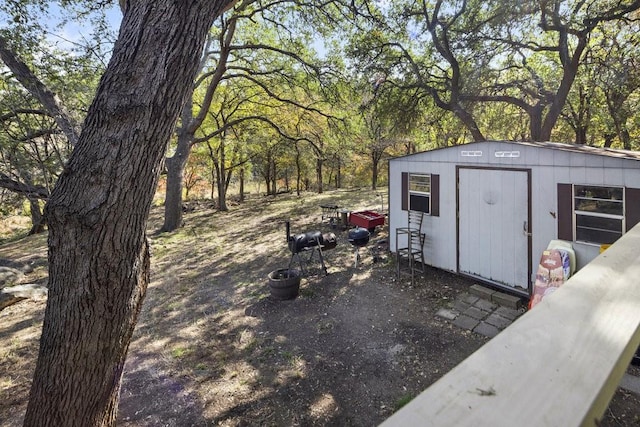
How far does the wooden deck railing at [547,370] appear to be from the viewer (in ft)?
1.37

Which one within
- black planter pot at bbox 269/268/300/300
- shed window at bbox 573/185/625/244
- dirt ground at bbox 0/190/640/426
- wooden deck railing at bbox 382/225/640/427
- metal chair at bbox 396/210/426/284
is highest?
wooden deck railing at bbox 382/225/640/427

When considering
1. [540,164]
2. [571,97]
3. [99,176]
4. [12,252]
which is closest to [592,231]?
[540,164]

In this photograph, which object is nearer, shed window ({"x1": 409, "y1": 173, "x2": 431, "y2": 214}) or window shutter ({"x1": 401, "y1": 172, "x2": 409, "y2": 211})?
shed window ({"x1": 409, "y1": 173, "x2": 431, "y2": 214})

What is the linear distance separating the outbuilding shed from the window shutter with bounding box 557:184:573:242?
1 centimetres

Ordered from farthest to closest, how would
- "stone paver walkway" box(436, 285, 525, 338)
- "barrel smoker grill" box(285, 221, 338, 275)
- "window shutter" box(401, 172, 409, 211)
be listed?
"window shutter" box(401, 172, 409, 211) → "barrel smoker grill" box(285, 221, 338, 275) → "stone paver walkway" box(436, 285, 525, 338)

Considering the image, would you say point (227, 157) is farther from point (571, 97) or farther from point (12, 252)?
point (571, 97)

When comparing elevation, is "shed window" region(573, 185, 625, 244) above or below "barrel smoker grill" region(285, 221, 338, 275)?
above

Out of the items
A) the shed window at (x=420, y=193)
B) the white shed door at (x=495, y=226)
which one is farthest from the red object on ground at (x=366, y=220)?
the white shed door at (x=495, y=226)

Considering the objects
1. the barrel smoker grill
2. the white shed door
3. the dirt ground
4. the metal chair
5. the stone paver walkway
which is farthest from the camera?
the metal chair

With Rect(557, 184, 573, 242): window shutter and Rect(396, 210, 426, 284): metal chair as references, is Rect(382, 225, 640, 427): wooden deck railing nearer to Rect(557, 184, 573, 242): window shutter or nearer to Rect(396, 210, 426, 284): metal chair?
Rect(557, 184, 573, 242): window shutter

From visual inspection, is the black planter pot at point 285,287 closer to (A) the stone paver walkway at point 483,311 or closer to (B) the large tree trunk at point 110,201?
(A) the stone paver walkway at point 483,311

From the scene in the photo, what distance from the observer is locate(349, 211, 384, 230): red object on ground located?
34.6 ft

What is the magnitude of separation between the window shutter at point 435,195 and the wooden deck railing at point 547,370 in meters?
6.78

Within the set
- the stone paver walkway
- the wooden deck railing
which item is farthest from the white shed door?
the wooden deck railing
